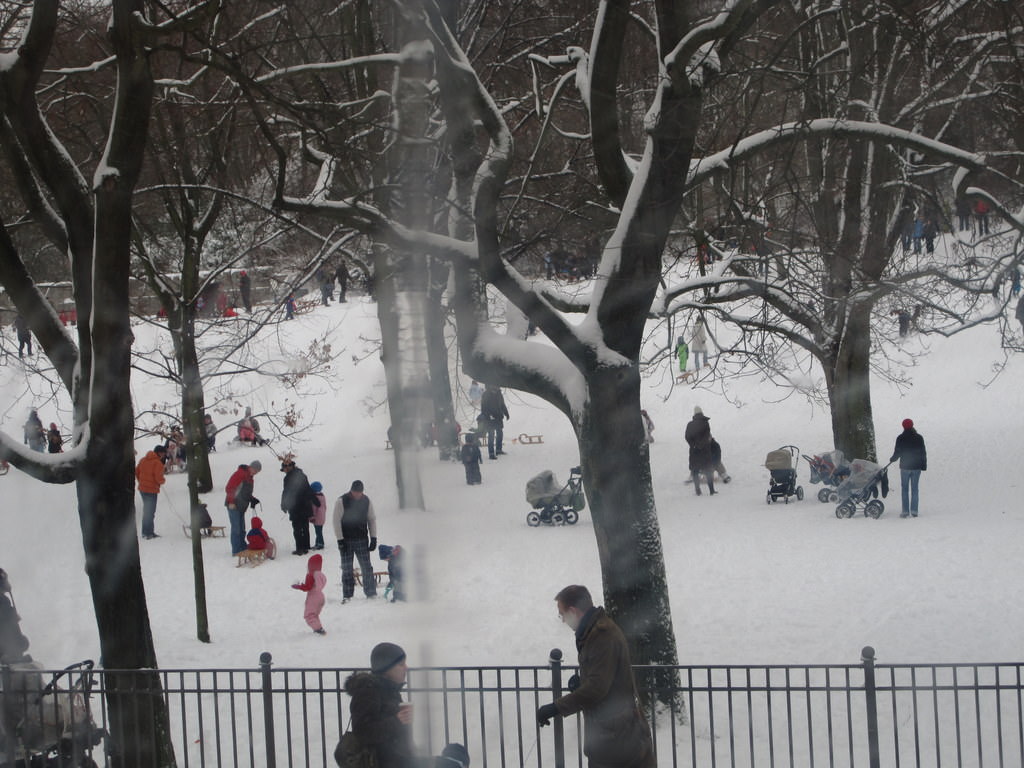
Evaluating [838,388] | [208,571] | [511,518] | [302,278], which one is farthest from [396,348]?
[838,388]

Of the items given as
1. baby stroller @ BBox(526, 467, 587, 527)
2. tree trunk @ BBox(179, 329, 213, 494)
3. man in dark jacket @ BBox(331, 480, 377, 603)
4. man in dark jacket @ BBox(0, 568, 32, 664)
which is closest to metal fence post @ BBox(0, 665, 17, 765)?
man in dark jacket @ BBox(0, 568, 32, 664)

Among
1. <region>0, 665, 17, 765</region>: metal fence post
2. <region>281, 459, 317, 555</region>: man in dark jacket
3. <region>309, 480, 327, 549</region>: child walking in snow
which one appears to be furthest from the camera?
<region>309, 480, 327, 549</region>: child walking in snow

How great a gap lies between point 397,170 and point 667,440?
20897 mm

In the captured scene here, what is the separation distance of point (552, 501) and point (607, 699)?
12.5 m

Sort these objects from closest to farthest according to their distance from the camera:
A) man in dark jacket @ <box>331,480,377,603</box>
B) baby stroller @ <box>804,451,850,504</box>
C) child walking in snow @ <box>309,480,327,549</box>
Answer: man in dark jacket @ <box>331,480,377,603</box> → child walking in snow @ <box>309,480,327,549</box> → baby stroller @ <box>804,451,850,504</box>

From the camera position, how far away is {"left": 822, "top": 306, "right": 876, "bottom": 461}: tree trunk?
19719 mm

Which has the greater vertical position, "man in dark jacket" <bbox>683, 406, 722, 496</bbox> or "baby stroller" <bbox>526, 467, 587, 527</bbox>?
"man in dark jacket" <bbox>683, 406, 722, 496</bbox>

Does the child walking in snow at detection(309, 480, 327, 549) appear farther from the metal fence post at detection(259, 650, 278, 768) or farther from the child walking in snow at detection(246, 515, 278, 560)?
the metal fence post at detection(259, 650, 278, 768)

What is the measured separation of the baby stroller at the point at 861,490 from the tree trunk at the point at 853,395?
7.88 ft

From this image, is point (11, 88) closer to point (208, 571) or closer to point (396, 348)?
point (396, 348)

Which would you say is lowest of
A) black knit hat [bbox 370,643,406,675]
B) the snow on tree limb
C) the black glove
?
the black glove

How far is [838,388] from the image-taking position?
20000 mm

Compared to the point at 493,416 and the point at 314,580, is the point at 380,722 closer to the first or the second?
the point at 314,580

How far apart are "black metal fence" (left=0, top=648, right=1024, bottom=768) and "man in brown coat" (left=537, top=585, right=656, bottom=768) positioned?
70 centimetres
